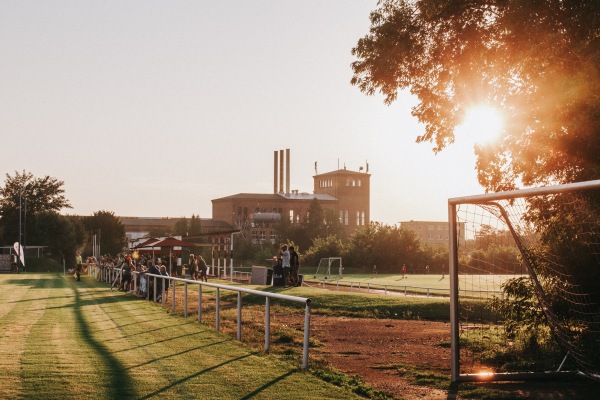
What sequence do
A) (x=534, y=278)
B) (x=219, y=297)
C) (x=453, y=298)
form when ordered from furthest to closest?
(x=219, y=297), (x=534, y=278), (x=453, y=298)

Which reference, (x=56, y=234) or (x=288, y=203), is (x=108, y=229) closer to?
(x=56, y=234)

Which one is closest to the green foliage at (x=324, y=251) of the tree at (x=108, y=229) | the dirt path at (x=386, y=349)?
the tree at (x=108, y=229)

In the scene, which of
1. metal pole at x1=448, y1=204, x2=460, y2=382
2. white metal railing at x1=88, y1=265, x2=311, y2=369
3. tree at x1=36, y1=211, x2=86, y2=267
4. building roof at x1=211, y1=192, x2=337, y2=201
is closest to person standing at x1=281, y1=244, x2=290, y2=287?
white metal railing at x1=88, y1=265, x2=311, y2=369

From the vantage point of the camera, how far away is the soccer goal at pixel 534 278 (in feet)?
33.3

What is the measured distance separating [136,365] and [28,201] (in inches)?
3444

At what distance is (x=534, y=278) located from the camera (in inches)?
426

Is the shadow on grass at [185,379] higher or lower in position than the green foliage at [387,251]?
lower

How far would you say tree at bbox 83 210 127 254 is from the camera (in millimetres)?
96438

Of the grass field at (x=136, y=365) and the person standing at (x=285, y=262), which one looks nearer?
the grass field at (x=136, y=365)

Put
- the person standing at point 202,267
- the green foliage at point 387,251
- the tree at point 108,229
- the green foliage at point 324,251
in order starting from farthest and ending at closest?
the tree at point 108,229, the green foliage at point 324,251, the green foliage at point 387,251, the person standing at point 202,267

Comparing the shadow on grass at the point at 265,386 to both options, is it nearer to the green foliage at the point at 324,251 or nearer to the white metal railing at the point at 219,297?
the white metal railing at the point at 219,297

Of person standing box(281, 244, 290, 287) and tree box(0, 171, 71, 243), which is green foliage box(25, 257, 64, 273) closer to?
tree box(0, 171, 71, 243)

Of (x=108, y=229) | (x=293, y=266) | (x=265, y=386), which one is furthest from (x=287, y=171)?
(x=265, y=386)

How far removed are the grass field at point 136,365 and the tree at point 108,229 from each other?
82653mm
